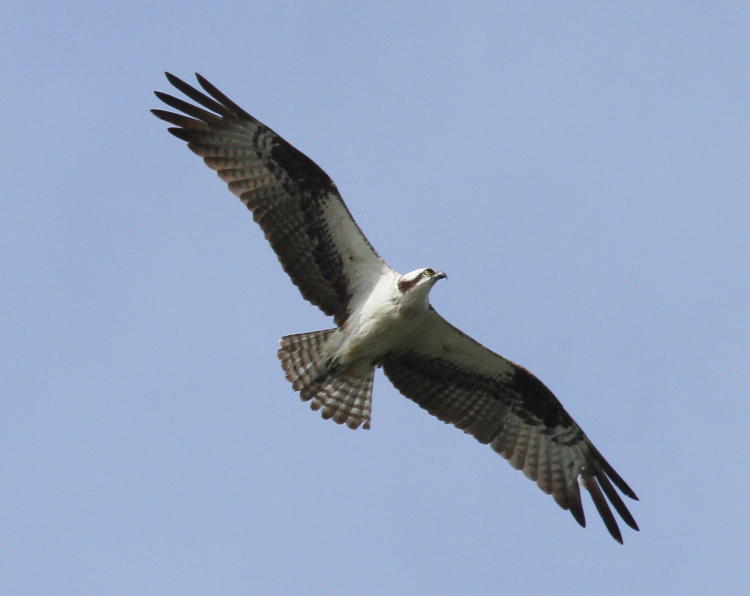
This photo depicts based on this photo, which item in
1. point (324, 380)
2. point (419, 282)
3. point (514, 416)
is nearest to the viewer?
point (419, 282)

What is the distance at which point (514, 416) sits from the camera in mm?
17672

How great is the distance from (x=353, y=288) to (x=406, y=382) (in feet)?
4.58

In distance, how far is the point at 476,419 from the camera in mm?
17641

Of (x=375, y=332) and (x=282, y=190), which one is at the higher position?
(x=282, y=190)

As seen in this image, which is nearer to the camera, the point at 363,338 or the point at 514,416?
the point at 363,338

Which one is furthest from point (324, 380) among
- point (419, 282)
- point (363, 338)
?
point (419, 282)

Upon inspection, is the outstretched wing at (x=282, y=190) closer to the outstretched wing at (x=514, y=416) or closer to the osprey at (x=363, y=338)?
the osprey at (x=363, y=338)

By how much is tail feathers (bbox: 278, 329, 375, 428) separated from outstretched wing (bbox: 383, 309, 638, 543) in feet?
1.77

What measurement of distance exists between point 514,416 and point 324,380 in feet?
7.40

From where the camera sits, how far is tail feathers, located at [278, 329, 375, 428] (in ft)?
55.8

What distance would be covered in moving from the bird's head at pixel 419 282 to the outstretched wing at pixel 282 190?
0.51 m

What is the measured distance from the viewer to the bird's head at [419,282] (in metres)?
16.1

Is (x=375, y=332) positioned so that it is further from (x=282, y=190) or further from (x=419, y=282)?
(x=282, y=190)

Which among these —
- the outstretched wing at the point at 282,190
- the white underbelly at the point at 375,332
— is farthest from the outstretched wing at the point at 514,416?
the outstretched wing at the point at 282,190
